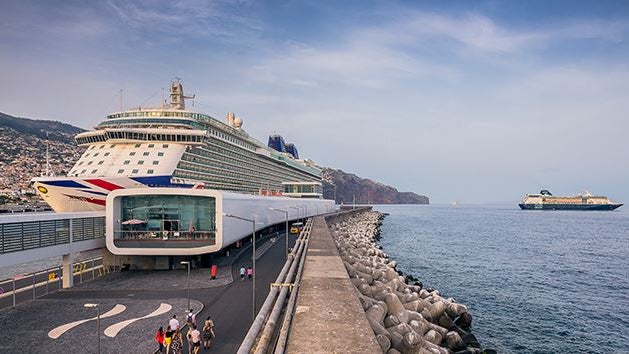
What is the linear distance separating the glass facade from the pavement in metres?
3.59

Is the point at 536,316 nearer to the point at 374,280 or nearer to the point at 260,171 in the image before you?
the point at 374,280

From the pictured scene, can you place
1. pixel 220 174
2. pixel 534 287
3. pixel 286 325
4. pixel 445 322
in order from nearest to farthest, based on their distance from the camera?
pixel 286 325 → pixel 445 322 → pixel 534 287 → pixel 220 174

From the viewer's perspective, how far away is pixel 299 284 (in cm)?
1920

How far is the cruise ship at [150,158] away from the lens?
36594 millimetres

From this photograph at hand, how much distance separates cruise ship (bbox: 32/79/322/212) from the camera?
36.6 metres

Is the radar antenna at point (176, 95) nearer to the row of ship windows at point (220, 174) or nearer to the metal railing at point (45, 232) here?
the row of ship windows at point (220, 174)

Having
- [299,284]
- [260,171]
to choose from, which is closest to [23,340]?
[299,284]

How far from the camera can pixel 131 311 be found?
21.7m

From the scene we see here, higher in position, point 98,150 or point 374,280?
point 98,150

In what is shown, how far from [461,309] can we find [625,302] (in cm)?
1911

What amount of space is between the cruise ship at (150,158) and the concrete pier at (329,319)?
24.4 meters

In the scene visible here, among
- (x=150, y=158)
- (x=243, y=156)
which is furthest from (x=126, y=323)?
(x=243, y=156)

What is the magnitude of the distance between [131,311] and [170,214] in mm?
13388

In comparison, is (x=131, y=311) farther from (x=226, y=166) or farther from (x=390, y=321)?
(x=226, y=166)
